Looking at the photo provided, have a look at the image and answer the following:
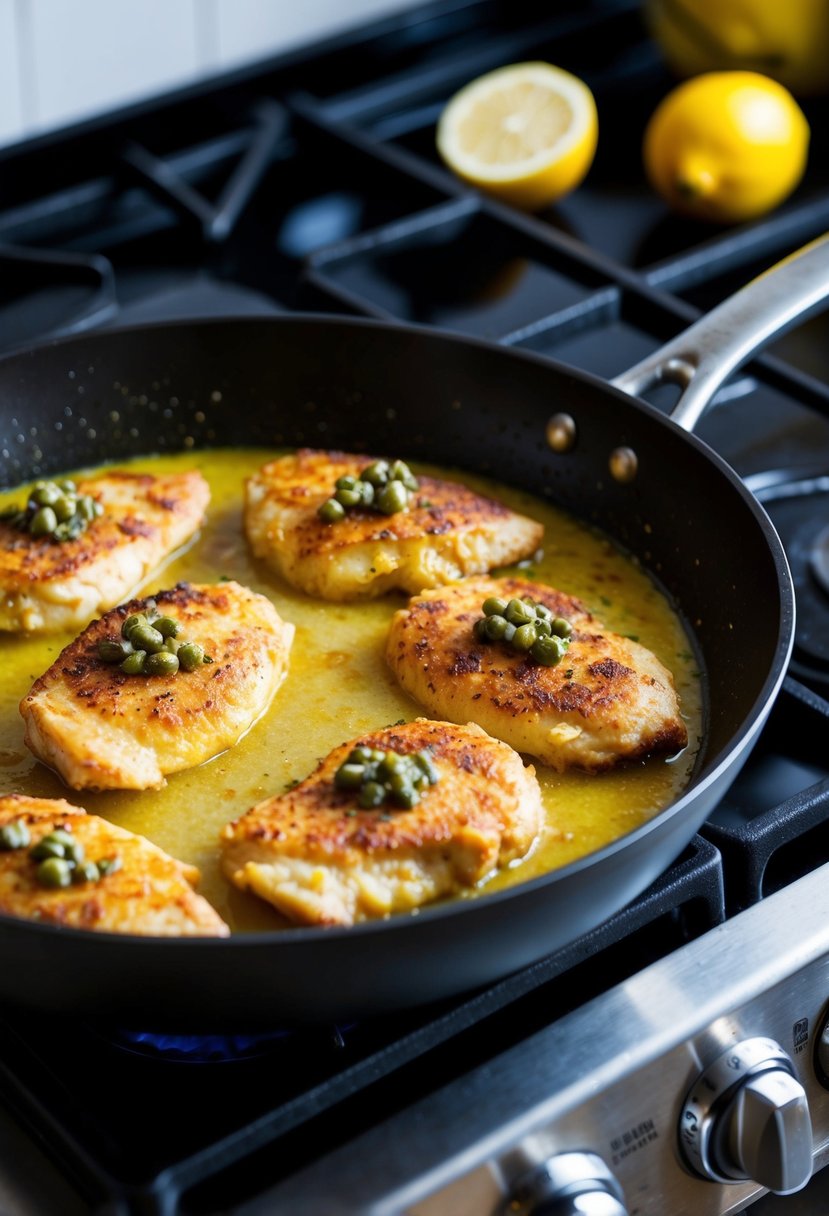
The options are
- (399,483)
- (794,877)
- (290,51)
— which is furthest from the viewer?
(290,51)

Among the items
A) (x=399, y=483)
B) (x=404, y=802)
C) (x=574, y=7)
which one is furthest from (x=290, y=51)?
(x=404, y=802)

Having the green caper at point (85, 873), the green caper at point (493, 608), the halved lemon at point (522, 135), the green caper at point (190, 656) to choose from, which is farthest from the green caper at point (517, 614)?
the halved lemon at point (522, 135)

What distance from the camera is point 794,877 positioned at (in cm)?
175

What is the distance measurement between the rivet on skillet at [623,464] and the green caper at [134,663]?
765 millimetres

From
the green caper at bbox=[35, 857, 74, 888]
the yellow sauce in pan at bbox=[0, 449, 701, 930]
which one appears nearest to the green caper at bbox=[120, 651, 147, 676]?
the yellow sauce in pan at bbox=[0, 449, 701, 930]

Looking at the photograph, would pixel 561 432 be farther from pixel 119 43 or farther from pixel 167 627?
pixel 119 43

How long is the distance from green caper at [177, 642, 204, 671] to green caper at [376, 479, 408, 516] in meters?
0.40

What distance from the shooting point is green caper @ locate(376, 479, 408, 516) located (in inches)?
84.7

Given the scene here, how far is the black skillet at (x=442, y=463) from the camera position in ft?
4.20

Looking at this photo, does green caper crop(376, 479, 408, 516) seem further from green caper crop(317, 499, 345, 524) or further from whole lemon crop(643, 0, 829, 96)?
whole lemon crop(643, 0, 829, 96)

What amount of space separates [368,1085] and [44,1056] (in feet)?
1.07

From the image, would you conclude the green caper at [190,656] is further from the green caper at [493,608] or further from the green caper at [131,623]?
the green caper at [493,608]

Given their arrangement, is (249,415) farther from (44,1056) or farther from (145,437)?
(44,1056)

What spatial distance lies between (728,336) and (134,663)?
92 cm
